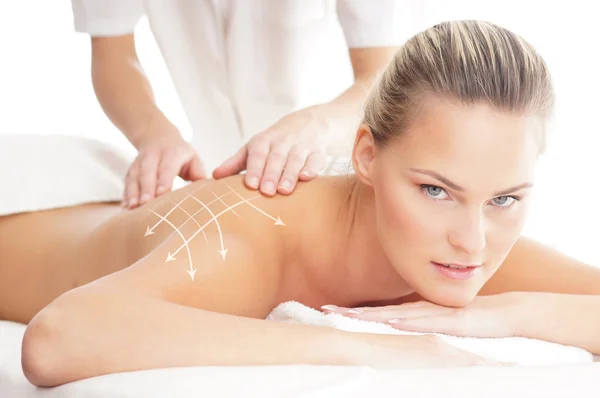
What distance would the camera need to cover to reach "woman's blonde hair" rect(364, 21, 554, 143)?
136cm

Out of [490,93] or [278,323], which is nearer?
[278,323]

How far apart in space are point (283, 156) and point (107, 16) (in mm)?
811

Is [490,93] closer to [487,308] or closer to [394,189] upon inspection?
[394,189]

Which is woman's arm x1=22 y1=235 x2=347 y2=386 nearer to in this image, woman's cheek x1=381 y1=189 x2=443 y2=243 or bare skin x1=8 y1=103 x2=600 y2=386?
bare skin x1=8 y1=103 x2=600 y2=386

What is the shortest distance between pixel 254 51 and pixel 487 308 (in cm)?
111

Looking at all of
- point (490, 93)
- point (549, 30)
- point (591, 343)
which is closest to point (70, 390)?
point (490, 93)

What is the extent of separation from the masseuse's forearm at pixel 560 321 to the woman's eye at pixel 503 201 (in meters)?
0.20

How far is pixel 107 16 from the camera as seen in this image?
2201 millimetres

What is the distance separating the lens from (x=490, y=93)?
1.34 metres

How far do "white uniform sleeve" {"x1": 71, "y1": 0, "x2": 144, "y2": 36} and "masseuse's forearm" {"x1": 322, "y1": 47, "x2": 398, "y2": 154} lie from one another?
1.83 ft

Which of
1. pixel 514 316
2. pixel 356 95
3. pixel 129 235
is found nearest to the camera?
pixel 514 316

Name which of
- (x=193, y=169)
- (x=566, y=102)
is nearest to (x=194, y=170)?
(x=193, y=169)

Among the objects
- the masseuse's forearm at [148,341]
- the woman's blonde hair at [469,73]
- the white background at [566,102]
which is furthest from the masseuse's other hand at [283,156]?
the white background at [566,102]

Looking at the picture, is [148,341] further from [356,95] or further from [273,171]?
[356,95]
